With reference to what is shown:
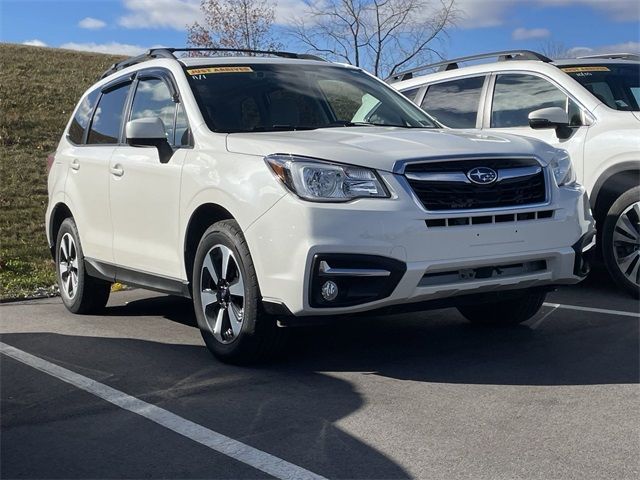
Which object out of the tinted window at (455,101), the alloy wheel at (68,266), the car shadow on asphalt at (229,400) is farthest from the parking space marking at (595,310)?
the alloy wheel at (68,266)

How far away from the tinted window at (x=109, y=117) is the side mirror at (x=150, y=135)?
1.01 metres

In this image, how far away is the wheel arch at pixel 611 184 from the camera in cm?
696

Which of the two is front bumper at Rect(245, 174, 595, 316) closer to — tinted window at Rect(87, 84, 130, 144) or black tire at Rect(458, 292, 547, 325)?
black tire at Rect(458, 292, 547, 325)

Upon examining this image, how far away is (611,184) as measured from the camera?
7098 mm

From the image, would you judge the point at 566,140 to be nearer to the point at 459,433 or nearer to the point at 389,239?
the point at 389,239

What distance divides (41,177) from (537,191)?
1376 centimetres

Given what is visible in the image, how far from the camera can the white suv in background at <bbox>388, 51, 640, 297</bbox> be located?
6957mm

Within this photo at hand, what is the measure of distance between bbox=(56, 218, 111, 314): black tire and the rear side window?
0.70 metres

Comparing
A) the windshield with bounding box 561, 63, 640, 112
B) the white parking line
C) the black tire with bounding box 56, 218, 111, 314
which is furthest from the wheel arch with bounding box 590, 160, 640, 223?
the white parking line

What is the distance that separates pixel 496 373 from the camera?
4980mm

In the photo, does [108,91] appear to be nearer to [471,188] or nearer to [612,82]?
[471,188]

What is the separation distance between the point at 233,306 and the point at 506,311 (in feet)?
6.61

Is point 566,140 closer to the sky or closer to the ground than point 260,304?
closer to the sky

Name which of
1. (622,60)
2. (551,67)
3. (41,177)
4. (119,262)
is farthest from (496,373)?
(41,177)
